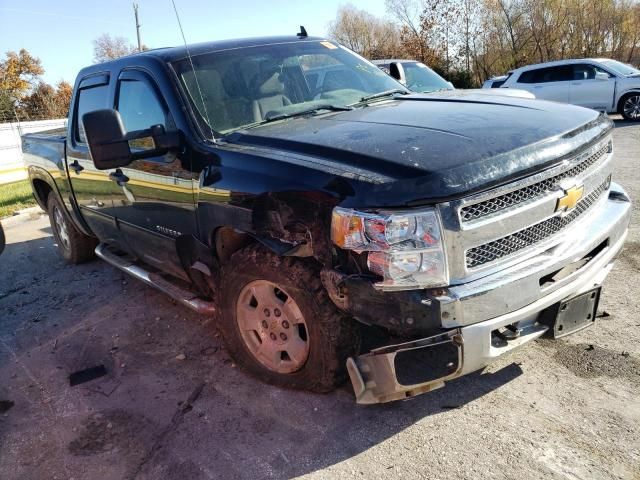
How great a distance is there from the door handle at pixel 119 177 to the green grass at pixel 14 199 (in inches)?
249

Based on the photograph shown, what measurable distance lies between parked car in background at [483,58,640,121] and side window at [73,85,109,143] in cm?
1311

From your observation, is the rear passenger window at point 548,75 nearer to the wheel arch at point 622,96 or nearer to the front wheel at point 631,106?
the wheel arch at point 622,96

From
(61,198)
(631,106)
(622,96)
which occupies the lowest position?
(631,106)

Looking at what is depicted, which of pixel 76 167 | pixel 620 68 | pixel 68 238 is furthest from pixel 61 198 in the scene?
pixel 620 68

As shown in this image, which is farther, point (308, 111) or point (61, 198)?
point (61, 198)

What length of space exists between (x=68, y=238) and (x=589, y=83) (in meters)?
14.5

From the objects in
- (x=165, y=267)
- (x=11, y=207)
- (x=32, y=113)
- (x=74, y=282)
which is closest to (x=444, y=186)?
(x=165, y=267)

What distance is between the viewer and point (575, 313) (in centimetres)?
277

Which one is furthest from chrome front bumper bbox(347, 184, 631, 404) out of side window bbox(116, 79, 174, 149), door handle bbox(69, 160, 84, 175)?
door handle bbox(69, 160, 84, 175)

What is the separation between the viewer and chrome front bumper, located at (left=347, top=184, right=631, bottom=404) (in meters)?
2.33

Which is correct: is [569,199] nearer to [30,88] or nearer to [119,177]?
[119,177]

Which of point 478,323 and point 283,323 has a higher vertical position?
point 478,323

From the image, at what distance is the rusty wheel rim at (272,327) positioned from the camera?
3.00 m

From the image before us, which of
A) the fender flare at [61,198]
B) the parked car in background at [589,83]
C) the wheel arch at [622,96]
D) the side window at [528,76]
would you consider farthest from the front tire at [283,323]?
the side window at [528,76]
